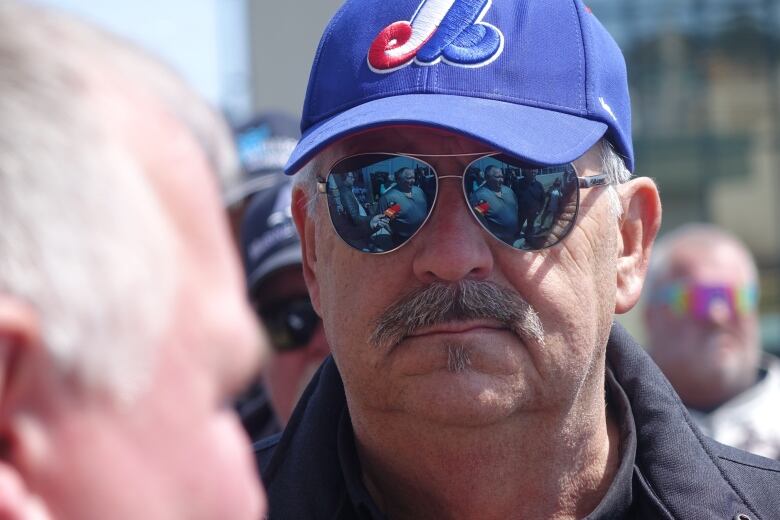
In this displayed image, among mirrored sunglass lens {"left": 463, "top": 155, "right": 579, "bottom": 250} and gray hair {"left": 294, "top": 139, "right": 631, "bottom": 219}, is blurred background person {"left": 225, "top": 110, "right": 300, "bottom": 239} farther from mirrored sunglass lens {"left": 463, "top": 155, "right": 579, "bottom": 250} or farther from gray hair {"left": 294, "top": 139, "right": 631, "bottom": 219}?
mirrored sunglass lens {"left": 463, "top": 155, "right": 579, "bottom": 250}

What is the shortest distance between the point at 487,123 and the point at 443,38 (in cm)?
24

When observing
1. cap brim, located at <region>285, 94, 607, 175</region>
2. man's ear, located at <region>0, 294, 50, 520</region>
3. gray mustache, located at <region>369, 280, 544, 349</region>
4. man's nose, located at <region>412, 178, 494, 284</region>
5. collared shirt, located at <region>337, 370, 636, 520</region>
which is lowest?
collared shirt, located at <region>337, 370, 636, 520</region>

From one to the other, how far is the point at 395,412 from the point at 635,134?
15.9 meters

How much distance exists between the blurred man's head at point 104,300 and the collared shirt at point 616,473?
114 centimetres

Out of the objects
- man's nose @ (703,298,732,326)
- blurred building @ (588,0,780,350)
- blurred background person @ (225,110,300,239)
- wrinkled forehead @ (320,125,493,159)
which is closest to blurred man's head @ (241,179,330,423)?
blurred background person @ (225,110,300,239)

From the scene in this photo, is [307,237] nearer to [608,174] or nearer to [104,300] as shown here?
[608,174]

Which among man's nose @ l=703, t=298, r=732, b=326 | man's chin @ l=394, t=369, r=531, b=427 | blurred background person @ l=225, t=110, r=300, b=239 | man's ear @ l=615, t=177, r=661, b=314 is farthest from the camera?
man's nose @ l=703, t=298, r=732, b=326

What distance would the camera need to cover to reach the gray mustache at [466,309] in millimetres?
2246

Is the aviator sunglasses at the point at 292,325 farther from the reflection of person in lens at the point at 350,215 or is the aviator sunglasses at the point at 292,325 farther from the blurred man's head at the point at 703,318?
the blurred man's head at the point at 703,318

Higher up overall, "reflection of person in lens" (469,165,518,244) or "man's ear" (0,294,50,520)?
"man's ear" (0,294,50,520)

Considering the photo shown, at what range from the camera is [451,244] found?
2.25 m

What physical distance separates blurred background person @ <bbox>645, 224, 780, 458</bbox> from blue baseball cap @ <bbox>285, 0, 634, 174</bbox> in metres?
3.34

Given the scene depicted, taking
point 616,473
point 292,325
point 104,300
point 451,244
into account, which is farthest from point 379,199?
point 292,325

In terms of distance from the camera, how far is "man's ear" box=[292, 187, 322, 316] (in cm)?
258
